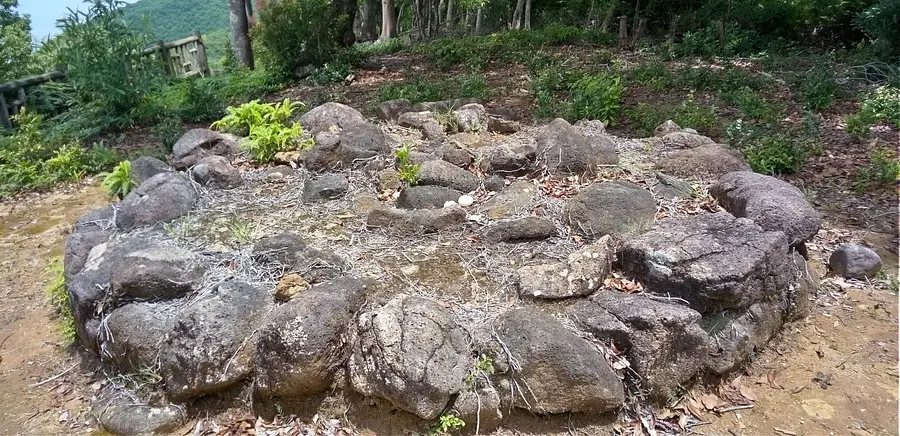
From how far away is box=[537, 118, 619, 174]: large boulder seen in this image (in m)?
4.02

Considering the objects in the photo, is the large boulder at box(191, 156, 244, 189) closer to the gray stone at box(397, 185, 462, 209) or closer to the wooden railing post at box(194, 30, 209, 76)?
the gray stone at box(397, 185, 462, 209)

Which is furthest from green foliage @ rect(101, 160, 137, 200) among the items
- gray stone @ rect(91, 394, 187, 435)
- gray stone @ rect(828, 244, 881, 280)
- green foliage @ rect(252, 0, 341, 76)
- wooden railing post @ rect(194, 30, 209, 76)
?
wooden railing post @ rect(194, 30, 209, 76)

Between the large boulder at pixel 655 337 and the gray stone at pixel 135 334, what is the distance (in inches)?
79.1

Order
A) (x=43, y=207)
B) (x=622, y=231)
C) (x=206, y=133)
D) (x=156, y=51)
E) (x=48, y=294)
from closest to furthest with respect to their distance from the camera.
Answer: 1. (x=622, y=231)
2. (x=48, y=294)
3. (x=206, y=133)
4. (x=43, y=207)
5. (x=156, y=51)

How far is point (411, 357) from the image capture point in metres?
2.30

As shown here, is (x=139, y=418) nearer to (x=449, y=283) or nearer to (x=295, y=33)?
(x=449, y=283)

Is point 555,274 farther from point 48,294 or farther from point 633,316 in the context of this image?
point 48,294

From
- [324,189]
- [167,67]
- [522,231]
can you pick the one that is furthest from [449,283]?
[167,67]

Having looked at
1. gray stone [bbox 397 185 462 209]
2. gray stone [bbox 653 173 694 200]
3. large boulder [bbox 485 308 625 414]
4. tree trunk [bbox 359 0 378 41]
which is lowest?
large boulder [bbox 485 308 625 414]

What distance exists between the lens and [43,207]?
16.8 ft

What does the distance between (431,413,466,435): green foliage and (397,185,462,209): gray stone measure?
1.53m

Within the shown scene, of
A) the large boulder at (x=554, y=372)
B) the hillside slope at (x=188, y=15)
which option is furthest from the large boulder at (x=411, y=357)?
the hillside slope at (x=188, y=15)

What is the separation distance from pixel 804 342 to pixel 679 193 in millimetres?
1167

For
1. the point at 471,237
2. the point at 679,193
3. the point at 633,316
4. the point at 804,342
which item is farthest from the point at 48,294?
the point at 804,342
